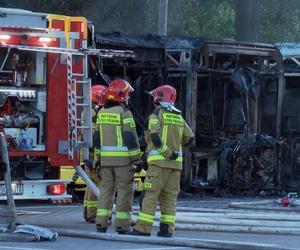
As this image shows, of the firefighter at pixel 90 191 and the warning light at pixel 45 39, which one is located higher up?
the warning light at pixel 45 39

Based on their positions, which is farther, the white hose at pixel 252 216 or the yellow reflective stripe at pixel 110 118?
the white hose at pixel 252 216

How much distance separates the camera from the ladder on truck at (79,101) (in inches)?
432

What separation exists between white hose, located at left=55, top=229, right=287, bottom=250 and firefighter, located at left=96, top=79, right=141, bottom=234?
0.27 m

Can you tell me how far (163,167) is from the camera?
994 centimetres

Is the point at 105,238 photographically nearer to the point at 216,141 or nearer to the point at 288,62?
the point at 216,141

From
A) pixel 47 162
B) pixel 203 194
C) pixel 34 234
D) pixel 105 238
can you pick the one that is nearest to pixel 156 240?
pixel 105 238

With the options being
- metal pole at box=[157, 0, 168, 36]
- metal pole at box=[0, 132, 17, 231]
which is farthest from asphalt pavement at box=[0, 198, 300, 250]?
metal pole at box=[157, 0, 168, 36]

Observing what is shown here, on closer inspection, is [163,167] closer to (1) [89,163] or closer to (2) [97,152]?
(2) [97,152]

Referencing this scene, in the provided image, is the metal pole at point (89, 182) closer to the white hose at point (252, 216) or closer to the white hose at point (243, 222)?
the white hose at point (243, 222)

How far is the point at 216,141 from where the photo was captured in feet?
56.2

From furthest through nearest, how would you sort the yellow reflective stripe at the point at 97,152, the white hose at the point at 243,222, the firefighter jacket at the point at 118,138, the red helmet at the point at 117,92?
the white hose at the point at 243,222 < the yellow reflective stripe at the point at 97,152 < the red helmet at the point at 117,92 < the firefighter jacket at the point at 118,138

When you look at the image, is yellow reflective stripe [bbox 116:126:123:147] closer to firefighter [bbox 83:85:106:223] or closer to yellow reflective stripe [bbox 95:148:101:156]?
yellow reflective stripe [bbox 95:148:101:156]

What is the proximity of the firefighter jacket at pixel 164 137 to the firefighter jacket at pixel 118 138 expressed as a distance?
22 centimetres

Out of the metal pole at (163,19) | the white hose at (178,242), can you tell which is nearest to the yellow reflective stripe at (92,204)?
the white hose at (178,242)
